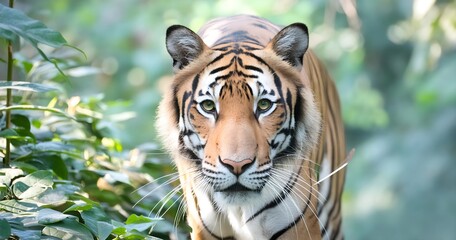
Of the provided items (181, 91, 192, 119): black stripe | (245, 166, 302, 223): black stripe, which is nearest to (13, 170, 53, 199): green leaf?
(181, 91, 192, 119): black stripe

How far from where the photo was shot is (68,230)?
126 inches

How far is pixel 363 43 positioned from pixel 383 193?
1.74 m

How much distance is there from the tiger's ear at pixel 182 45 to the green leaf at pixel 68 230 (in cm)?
121

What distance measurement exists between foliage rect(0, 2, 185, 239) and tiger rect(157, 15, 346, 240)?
223mm

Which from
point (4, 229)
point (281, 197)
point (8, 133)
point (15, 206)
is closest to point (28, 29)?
point (8, 133)

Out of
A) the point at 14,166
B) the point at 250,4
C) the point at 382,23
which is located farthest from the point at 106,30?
the point at 14,166

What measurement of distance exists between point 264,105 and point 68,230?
1.21 metres

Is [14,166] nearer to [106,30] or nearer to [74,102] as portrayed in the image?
[74,102]

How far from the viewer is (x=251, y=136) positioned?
4066mm

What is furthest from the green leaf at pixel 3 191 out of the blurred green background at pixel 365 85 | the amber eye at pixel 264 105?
the blurred green background at pixel 365 85

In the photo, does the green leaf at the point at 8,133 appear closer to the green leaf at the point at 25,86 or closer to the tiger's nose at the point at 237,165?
the green leaf at the point at 25,86

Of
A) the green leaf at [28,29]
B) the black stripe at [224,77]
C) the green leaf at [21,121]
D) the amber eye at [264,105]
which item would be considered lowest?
the green leaf at [21,121]

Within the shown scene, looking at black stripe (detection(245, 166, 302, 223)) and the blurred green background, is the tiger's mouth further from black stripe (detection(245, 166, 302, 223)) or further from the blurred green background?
the blurred green background

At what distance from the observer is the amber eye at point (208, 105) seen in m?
4.20
